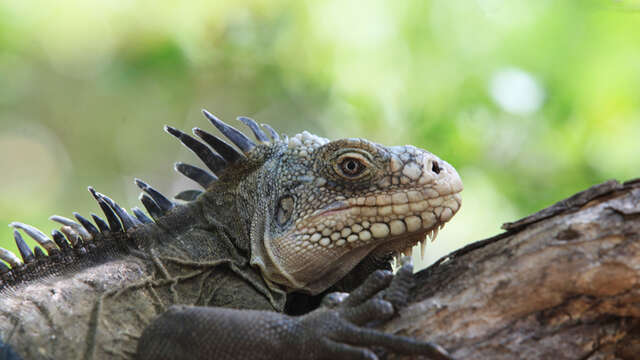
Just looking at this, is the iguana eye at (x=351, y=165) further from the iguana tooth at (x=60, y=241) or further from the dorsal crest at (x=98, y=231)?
the iguana tooth at (x=60, y=241)

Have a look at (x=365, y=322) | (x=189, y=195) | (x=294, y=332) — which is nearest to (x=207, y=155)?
(x=189, y=195)

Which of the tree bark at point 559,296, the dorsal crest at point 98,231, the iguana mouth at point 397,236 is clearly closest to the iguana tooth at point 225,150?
the dorsal crest at point 98,231

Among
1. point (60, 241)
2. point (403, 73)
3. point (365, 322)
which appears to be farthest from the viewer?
point (403, 73)

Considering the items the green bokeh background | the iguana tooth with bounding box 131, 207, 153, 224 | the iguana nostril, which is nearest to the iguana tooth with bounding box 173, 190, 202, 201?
the iguana tooth with bounding box 131, 207, 153, 224

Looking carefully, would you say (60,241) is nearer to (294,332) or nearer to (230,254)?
(230,254)

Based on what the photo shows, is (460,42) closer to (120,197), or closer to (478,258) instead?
(478,258)
